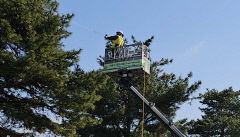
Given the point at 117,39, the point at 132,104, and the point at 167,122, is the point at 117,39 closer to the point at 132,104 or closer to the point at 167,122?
the point at 167,122

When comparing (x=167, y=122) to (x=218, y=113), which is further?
(x=218, y=113)

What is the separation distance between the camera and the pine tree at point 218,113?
134 ft

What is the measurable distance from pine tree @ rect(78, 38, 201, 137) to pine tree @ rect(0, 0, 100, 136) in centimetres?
869

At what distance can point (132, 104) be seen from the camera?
2472 centimetres

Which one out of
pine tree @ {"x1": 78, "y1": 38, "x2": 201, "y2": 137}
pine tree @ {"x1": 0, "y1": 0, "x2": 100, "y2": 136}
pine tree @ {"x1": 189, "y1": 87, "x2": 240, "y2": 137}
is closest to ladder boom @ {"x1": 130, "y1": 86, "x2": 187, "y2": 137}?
pine tree @ {"x1": 0, "y1": 0, "x2": 100, "y2": 136}

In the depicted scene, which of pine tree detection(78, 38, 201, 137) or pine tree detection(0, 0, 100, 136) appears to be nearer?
pine tree detection(0, 0, 100, 136)

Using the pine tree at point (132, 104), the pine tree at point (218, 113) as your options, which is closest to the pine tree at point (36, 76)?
the pine tree at point (132, 104)

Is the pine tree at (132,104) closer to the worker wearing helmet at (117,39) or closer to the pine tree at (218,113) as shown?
the worker wearing helmet at (117,39)

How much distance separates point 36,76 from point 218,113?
3686 cm

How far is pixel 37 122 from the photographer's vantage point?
1551 centimetres

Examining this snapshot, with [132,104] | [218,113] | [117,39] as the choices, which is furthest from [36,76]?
[218,113]

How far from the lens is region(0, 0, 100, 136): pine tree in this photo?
13.4 m

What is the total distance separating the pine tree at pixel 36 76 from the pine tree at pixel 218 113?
91.4ft

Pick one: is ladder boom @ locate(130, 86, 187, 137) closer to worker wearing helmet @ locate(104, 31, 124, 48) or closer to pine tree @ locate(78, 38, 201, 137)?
worker wearing helmet @ locate(104, 31, 124, 48)
